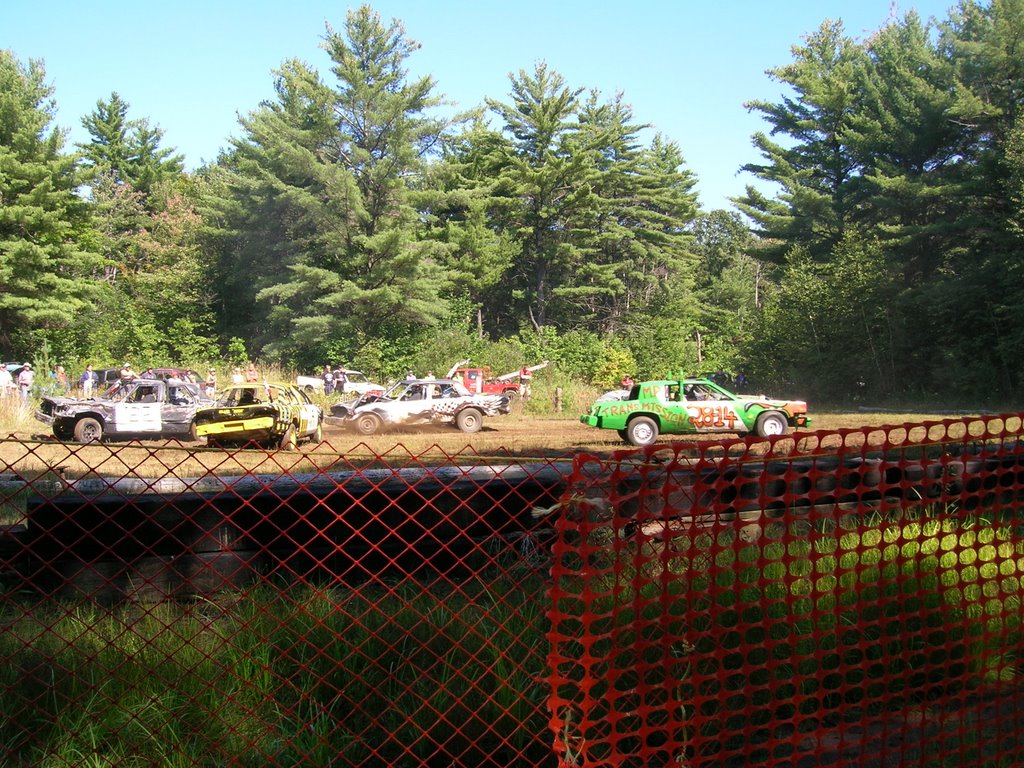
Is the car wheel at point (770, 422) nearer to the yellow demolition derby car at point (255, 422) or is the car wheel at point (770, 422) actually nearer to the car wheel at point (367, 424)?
the car wheel at point (367, 424)

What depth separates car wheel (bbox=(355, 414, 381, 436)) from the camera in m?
20.5

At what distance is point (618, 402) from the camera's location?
18.0 meters

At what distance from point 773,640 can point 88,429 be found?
1676 cm

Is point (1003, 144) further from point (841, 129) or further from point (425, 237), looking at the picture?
point (425, 237)

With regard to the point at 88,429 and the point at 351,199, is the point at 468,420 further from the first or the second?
the point at 351,199

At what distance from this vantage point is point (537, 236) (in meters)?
50.3

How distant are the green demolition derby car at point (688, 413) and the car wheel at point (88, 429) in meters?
9.88

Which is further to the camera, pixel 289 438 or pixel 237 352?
pixel 237 352

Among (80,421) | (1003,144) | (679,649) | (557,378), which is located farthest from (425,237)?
(679,649)

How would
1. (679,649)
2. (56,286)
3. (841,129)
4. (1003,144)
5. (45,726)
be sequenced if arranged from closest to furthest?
(45,726)
(679,649)
(1003,144)
(56,286)
(841,129)

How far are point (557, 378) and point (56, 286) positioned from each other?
2284 centimetres

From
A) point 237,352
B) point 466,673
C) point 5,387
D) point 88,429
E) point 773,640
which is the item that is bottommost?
point 466,673

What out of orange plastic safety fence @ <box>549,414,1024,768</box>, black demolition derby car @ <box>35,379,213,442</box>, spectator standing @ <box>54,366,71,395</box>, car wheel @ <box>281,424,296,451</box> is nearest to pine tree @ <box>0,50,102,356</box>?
spectator standing @ <box>54,366,71,395</box>

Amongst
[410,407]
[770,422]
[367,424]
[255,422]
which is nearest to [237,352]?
[367,424]
